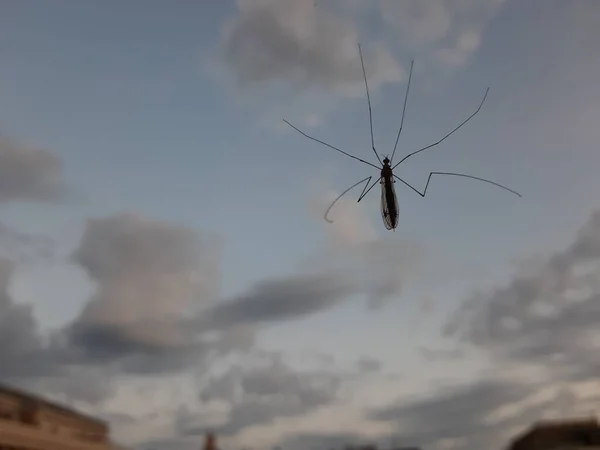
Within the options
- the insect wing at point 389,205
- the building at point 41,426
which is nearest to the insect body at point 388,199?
the insect wing at point 389,205

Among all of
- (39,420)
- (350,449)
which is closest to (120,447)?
(39,420)

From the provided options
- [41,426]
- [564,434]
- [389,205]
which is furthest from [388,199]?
[564,434]

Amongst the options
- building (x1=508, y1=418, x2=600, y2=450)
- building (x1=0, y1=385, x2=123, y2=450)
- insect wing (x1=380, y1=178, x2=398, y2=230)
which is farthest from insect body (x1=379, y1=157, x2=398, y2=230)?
building (x1=508, y1=418, x2=600, y2=450)

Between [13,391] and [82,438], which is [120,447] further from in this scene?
[13,391]

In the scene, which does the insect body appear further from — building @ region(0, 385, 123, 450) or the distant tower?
the distant tower

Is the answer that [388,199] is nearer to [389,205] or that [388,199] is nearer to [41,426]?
[389,205]

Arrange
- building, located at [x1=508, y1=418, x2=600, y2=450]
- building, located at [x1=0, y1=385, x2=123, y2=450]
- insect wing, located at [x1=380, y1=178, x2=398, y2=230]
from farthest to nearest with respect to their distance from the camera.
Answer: building, located at [x1=508, y1=418, x2=600, y2=450] < building, located at [x1=0, y1=385, x2=123, y2=450] < insect wing, located at [x1=380, y1=178, x2=398, y2=230]
